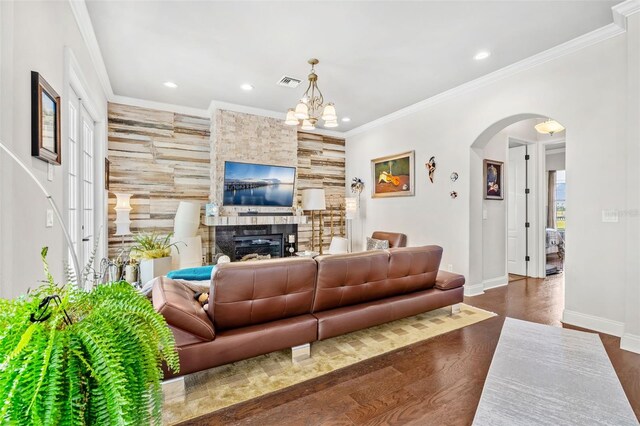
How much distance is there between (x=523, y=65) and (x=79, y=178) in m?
5.30

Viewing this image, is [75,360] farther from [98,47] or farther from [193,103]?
[193,103]

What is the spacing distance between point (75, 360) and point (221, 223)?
4.58 m

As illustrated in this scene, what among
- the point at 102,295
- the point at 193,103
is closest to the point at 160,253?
the point at 193,103

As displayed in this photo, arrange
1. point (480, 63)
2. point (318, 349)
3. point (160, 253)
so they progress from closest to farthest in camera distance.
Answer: point (318, 349)
point (480, 63)
point (160, 253)

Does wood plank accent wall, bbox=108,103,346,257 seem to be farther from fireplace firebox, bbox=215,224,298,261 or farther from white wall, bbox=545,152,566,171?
white wall, bbox=545,152,566,171

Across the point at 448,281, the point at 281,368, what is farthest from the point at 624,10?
the point at 281,368

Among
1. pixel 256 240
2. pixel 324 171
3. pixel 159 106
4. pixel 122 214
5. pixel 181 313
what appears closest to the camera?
pixel 181 313

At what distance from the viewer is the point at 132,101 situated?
4895mm

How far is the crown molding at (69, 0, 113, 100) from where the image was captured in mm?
2617

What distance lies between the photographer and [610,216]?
3.02 meters

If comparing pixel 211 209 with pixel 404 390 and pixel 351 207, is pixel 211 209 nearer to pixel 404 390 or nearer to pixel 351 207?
pixel 351 207

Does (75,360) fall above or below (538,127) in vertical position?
below

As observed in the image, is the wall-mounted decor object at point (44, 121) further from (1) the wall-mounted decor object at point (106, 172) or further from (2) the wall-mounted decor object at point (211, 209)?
(2) the wall-mounted decor object at point (211, 209)

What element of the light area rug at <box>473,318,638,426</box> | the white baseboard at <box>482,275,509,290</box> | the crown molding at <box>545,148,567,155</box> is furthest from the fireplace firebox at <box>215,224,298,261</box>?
the crown molding at <box>545,148,567,155</box>
